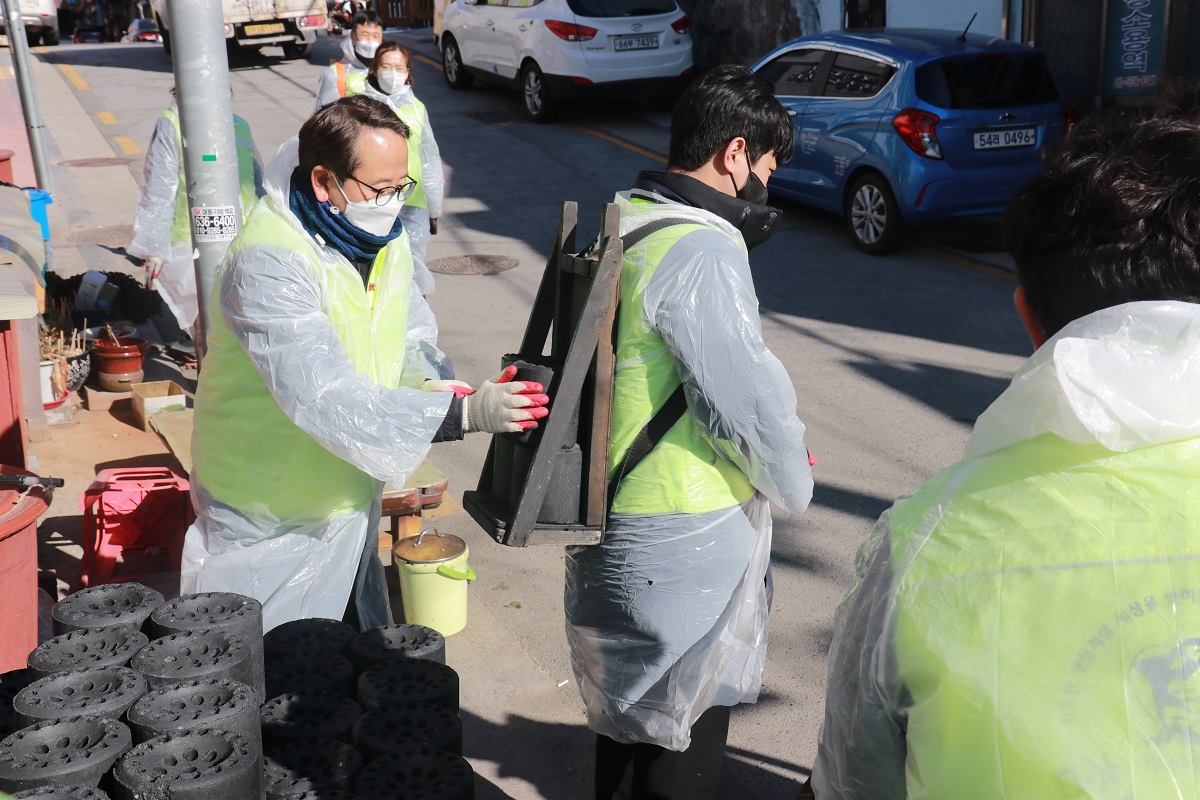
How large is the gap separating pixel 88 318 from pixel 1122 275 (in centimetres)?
723

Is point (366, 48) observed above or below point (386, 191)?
above

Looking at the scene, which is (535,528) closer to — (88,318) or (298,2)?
(88,318)

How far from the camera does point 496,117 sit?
15844 millimetres

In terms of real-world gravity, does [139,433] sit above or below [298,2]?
below

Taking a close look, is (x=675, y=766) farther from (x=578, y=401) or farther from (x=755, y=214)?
(x=755, y=214)

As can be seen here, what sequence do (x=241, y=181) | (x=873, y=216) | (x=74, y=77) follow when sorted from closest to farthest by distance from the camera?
1. (x=241, y=181)
2. (x=873, y=216)
3. (x=74, y=77)

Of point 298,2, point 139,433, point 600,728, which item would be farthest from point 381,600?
point 298,2

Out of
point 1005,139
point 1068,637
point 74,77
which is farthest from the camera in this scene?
point 74,77

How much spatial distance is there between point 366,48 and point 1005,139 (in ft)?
17.2

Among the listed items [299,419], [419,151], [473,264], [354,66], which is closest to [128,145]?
[354,66]

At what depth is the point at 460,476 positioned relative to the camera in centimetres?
588

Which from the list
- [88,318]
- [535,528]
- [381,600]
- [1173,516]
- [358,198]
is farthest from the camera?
[88,318]

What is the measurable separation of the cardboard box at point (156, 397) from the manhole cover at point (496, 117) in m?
10.1

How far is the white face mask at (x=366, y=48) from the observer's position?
895 cm
